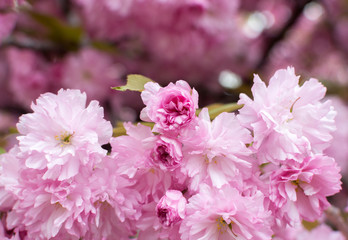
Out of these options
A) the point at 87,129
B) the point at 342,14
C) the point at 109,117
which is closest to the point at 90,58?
the point at 109,117

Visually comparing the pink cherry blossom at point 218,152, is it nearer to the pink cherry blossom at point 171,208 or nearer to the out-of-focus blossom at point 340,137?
the pink cherry blossom at point 171,208

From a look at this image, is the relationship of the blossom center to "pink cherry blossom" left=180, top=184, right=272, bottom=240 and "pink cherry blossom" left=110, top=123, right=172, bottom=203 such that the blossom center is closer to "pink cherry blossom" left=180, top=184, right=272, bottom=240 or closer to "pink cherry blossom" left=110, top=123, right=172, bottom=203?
"pink cherry blossom" left=110, top=123, right=172, bottom=203

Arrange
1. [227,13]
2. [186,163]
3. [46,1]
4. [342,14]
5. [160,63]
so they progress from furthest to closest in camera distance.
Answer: [342,14] → [46,1] → [160,63] → [227,13] → [186,163]

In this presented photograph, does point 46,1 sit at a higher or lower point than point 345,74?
higher

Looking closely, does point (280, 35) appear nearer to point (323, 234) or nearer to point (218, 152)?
point (323, 234)

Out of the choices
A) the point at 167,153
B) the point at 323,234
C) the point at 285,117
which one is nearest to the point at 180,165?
the point at 167,153

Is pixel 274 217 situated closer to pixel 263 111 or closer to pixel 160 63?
pixel 263 111
